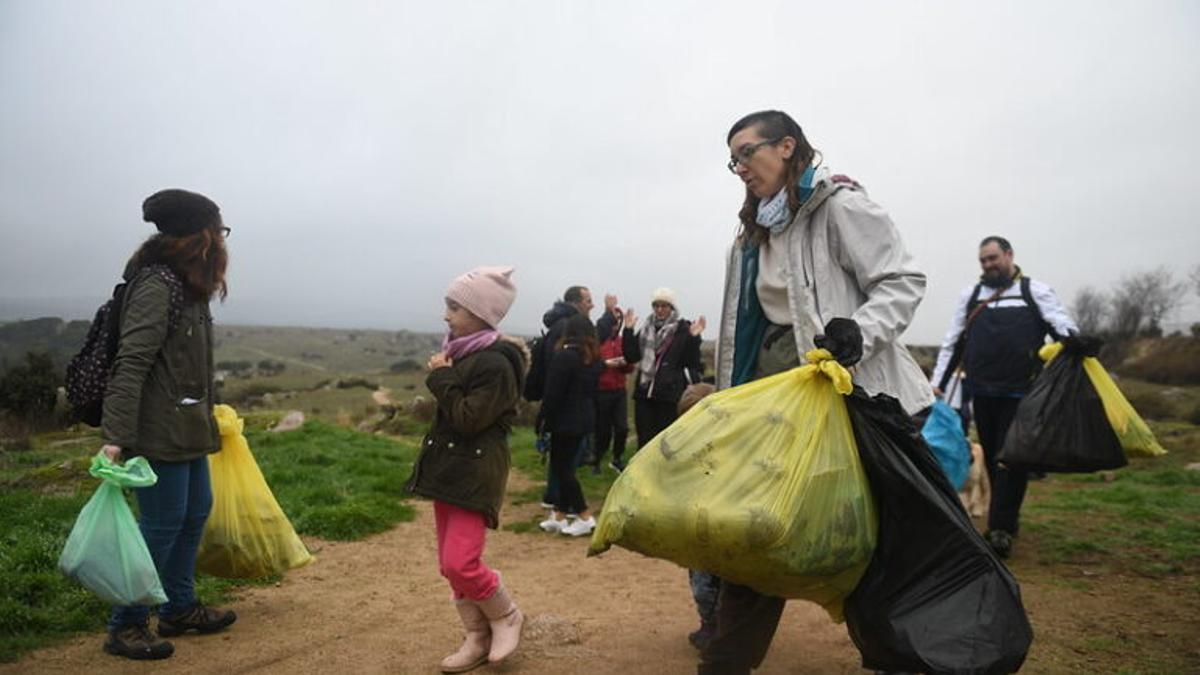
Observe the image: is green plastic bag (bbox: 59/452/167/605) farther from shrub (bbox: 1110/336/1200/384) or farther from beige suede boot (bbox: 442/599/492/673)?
shrub (bbox: 1110/336/1200/384)

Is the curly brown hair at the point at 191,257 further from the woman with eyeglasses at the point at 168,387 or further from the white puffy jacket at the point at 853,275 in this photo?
the white puffy jacket at the point at 853,275

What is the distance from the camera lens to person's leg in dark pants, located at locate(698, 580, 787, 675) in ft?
8.41

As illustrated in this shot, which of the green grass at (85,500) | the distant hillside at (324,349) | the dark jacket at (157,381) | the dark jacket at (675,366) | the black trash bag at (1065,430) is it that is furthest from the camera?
the distant hillside at (324,349)

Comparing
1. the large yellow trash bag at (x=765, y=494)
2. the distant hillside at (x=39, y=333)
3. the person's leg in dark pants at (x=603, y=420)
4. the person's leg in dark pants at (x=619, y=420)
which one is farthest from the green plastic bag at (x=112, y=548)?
the distant hillside at (x=39, y=333)

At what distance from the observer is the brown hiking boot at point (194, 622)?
12.1ft

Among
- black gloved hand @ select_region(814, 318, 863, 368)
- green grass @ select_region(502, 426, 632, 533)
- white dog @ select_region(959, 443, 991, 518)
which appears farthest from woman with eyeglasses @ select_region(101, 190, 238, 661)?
white dog @ select_region(959, 443, 991, 518)

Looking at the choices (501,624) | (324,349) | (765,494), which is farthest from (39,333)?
(324,349)

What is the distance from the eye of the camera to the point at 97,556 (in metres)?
3.03

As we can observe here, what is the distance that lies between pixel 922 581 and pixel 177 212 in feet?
10.6

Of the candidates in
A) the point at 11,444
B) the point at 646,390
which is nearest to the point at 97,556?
the point at 646,390

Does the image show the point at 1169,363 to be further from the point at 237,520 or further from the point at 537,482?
the point at 237,520

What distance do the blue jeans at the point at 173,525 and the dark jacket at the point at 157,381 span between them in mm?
103

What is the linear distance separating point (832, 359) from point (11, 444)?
1296 cm

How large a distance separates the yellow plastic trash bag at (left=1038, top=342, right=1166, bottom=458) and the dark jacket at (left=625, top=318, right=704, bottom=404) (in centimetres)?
334
